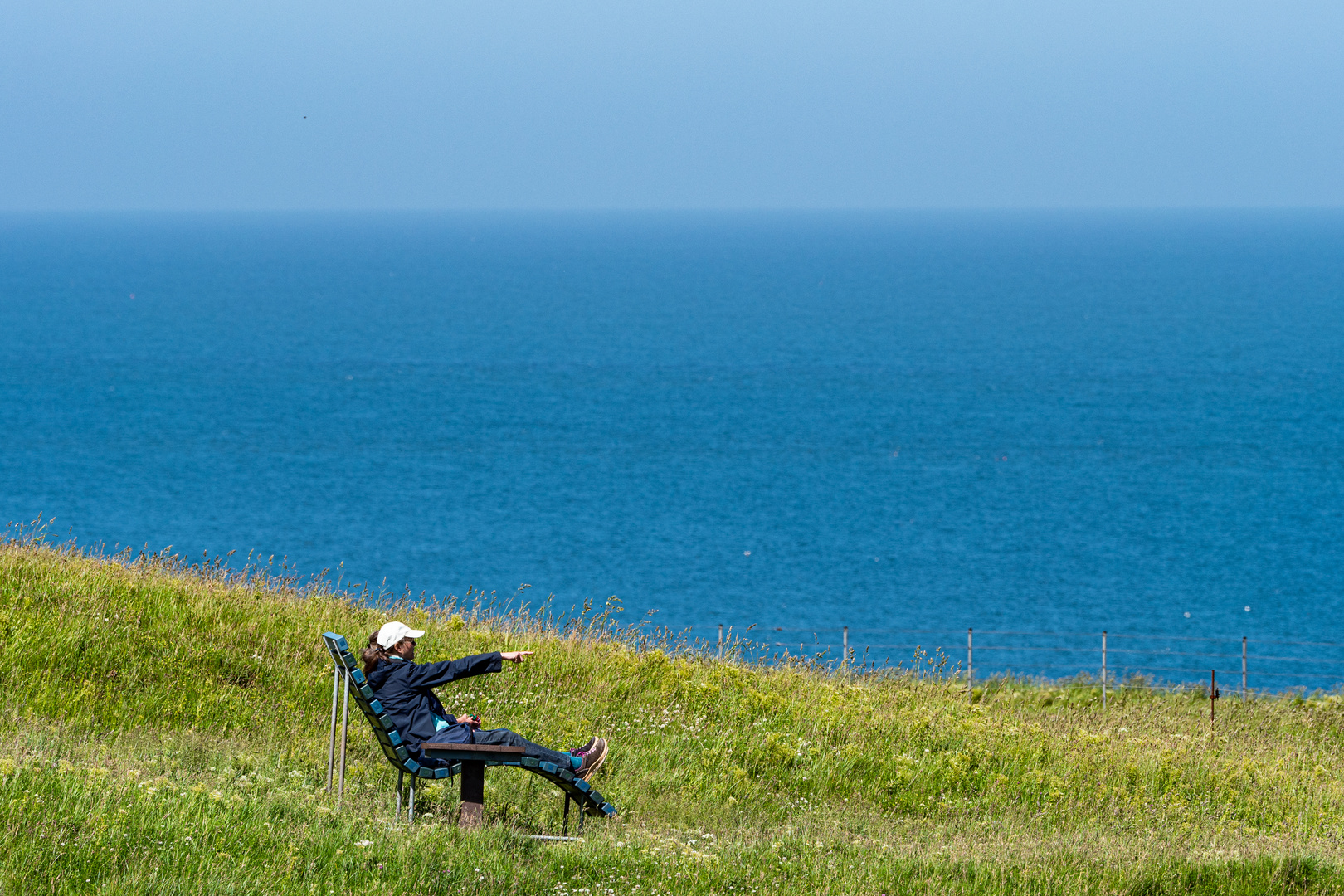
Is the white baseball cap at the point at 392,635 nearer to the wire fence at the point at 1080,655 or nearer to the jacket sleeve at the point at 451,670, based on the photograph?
the jacket sleeve at the point at 451,670

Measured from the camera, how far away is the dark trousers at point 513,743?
30.2ft

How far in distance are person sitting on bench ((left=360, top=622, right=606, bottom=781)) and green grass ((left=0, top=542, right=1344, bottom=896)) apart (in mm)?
525

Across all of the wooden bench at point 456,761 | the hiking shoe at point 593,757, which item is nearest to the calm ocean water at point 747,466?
the hiking shoe at point 593,757

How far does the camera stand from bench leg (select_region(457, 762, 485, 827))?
939 cm

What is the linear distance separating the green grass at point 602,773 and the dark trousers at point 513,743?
1.66 ft

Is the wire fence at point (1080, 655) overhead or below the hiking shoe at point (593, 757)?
below

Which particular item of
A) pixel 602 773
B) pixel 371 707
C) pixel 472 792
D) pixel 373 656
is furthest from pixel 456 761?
pixel 602 773

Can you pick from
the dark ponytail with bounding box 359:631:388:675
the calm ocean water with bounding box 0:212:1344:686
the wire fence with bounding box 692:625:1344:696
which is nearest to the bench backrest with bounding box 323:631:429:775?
the dark ponytail with bounding box 359:631:388:675

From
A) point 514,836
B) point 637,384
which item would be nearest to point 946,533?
point 637,384

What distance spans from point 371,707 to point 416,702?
0.50 metres

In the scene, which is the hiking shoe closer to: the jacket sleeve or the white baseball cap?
the jacket sleeve

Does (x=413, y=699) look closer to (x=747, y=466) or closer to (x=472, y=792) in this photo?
(x=472, y=792)

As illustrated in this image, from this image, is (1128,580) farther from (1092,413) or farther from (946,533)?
(1092,413)

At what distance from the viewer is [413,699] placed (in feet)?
30.7
